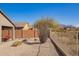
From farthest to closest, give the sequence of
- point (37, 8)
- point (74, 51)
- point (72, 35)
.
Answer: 1. point (37, 8)
2. point (72, 35)
3. point (74, 51)

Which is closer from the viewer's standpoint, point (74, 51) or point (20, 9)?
point (74, 51)

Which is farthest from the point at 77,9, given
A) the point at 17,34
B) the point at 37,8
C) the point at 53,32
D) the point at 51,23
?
the point at 17,34

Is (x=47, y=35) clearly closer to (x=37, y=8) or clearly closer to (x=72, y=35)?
(x=37, y=8)

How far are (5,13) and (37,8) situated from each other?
3.58m

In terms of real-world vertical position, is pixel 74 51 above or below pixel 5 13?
below

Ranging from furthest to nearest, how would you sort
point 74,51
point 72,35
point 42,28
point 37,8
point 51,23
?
point 51,23
point 42,28
point 37,8
point 72,35
point 74,51

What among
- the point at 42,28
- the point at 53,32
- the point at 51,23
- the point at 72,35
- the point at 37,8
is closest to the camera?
the point at 72,35

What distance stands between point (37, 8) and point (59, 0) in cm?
520

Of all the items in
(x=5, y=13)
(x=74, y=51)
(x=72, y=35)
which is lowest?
(x=74, y=51)

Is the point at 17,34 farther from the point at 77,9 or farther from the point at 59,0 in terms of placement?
the point at 59,0

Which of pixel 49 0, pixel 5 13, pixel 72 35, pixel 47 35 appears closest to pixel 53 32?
pixel 47 35

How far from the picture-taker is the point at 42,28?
1878cm

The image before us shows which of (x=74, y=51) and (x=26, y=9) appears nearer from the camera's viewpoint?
(x=74, y=51)

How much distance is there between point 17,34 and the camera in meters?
23.0
